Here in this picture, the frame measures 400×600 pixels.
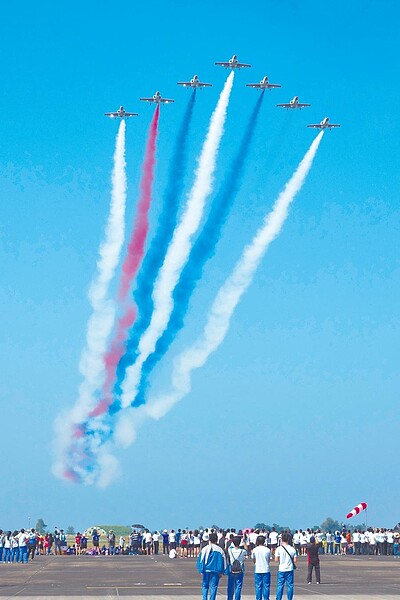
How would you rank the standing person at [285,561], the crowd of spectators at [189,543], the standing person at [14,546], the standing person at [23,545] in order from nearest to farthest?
the standing person at [285,561] < the standing person at [23,545] < the standing person at [14,546] < the crowd of spectators at [189,543]

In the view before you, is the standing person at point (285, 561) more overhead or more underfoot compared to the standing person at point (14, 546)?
more underfoot

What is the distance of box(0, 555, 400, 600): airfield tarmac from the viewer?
34312 mm

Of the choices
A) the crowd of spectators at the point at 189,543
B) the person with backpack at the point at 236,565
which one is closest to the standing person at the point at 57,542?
the crowd of spectators at the point at 189,543

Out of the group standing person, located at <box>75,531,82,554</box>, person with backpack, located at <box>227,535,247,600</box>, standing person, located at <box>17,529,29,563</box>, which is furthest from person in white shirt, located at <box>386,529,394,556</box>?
person with backpack, located at <box>227,535,247,600</box>

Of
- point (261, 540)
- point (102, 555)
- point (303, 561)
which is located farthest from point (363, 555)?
point (261, 540)

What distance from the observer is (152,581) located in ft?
136

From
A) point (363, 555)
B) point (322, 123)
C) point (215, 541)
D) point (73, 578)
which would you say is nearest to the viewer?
point (215, 541)

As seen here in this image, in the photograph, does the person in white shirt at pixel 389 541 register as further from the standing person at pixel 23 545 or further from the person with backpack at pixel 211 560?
the person with backpack at pixel 211 560

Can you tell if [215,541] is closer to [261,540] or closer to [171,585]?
[261,540]

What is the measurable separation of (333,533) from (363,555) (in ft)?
16.6

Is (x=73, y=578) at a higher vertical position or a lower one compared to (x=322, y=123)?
lower

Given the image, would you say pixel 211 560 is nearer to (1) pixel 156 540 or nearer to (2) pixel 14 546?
(2) pixel 14 546

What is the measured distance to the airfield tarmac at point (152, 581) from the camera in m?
34.3

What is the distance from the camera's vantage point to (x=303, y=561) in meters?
62.8
